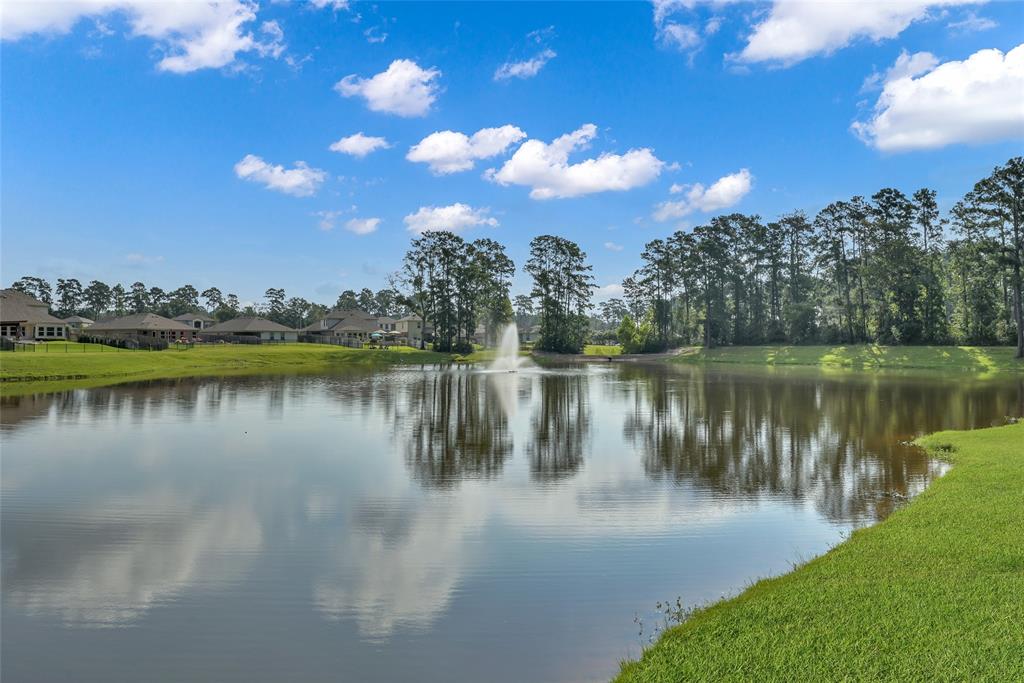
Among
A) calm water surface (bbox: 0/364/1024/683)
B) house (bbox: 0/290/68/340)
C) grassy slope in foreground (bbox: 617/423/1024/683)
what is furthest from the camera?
house (bbox: 0/290/68/340)

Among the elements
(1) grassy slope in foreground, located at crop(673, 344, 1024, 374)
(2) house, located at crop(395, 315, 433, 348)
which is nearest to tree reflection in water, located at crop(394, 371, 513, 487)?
(1) grassy slope in foreground, located at crop(673, 344, 1024, 374)

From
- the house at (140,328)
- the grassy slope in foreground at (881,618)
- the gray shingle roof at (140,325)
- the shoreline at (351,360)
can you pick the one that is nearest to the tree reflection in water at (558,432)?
the grassy slope in foreground at (881,618)

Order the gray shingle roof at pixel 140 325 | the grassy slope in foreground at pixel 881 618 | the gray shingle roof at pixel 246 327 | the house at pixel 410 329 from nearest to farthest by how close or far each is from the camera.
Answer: the grassy slope in foreground at pixel 881 618 → the gray shingle roof at pixel 140 325 → the gray shingle roof at pixel 246 327 → the house at pixel 410 329

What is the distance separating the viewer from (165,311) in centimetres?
13175

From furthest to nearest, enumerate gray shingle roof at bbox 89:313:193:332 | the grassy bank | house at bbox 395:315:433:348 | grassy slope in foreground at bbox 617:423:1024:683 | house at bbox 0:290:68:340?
house at bbox 395:315:433:348
gray shingle roof at bbox 89:313:193:332
house at bbox 0:290:68:340
the grassy bank
grassy slope in foreground at bbox 617:423:1024:683

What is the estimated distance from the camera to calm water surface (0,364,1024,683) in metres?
7.07

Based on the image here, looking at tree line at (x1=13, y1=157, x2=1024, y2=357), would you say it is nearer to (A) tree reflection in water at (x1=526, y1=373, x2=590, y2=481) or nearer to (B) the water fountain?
(B) the water fountain

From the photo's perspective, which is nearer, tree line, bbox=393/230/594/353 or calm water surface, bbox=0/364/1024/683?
calm water surface, bbox=0/364/1024/683

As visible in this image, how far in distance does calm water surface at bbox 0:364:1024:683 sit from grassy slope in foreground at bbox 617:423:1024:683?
832mm

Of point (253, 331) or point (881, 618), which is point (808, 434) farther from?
point (253, 331)

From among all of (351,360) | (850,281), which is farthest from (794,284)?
(351,360)

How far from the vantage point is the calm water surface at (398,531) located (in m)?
7.07

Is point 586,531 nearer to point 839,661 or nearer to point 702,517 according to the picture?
point 702,517

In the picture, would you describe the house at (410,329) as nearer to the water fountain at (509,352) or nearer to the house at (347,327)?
the house at (347,327)
